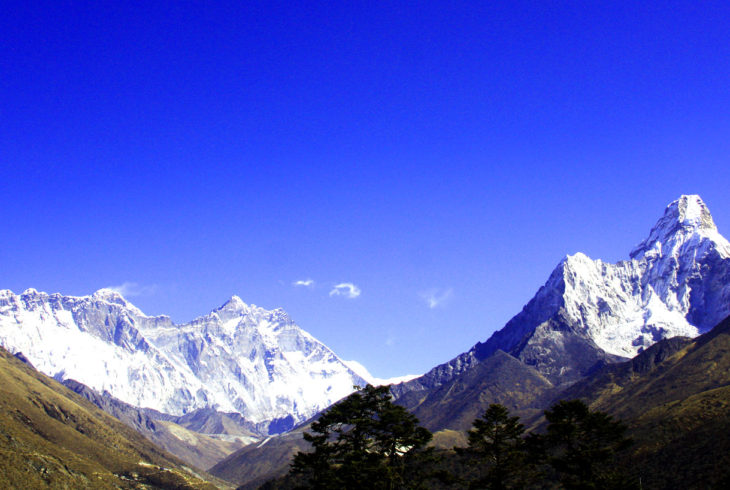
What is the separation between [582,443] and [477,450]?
30.8 ft

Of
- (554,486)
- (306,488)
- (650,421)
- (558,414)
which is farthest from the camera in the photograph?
(650,421)

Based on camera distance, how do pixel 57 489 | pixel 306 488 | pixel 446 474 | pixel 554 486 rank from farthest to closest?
pixel 57 489, pixel 554 486, pixel 306 488, pixel 446 474

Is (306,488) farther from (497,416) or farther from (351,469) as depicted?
(497,416)

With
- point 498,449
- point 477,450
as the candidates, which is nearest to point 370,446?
point 477,450

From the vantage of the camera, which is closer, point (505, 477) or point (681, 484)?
point (505, 477)

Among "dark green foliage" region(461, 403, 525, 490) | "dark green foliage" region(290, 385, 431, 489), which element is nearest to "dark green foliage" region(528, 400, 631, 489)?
"dark green foliage" region(461, 403, 525, 490)

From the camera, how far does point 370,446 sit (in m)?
58.8

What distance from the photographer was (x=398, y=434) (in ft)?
186

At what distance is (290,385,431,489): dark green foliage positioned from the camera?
179 ft

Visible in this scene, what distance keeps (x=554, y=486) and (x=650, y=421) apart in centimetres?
4416

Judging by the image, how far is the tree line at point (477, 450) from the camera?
179ft

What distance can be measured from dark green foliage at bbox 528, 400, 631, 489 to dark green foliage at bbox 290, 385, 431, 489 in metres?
10.5

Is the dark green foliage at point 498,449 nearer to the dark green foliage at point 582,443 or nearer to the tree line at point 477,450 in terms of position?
the tree line at point 477,450

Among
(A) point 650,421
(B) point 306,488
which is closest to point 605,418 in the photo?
(B) point 306,488
